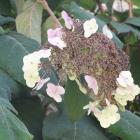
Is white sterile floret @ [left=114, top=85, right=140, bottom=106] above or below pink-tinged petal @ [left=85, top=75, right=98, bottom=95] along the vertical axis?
below

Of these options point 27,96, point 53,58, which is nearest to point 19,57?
point 27,96

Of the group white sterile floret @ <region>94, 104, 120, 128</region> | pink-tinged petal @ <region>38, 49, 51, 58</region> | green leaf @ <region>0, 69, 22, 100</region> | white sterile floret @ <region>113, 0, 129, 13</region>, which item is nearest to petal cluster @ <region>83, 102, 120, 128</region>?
white sterile floret @ <region>94, 104, 120, 128</region>

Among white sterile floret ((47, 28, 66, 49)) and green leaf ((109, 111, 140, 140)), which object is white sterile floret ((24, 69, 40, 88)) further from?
green leaf ((109, 111, 140, 140))

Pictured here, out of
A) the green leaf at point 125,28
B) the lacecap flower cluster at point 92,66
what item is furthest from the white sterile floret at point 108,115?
the green leaf at point 125,28

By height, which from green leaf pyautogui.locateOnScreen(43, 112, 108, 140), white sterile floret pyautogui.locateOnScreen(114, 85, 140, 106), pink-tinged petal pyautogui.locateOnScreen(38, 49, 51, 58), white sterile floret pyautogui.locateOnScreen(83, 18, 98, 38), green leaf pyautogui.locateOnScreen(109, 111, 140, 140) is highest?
white sterile floret pyautogui.locateOnScreen(83, 18, 98, 38)

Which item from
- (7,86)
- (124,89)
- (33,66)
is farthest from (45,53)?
(7,86)
